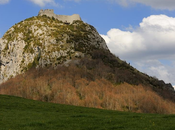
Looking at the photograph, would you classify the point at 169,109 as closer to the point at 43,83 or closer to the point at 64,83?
the point at 64,83

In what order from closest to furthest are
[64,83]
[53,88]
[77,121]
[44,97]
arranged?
[77,121]
[44,97]
[53,88]
[64,83]

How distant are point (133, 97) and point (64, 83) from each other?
206 feet

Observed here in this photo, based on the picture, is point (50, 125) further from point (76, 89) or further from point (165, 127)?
point (76, 89)

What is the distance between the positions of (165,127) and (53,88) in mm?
158378

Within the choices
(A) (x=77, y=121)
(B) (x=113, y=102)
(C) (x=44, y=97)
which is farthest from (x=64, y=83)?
(A) (x=77, y=121)

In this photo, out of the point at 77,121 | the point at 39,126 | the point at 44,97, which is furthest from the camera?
the point at 44,97

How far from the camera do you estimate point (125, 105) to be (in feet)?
532

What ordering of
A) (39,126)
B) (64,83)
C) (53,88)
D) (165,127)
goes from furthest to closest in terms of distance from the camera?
(64,83), (53,88), (39,126), (165,127)

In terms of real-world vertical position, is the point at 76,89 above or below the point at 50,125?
above

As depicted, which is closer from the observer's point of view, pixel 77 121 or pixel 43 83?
pixel 77 121

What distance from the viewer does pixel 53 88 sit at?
598ft

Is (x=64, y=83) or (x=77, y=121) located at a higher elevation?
(x=64, y=83)

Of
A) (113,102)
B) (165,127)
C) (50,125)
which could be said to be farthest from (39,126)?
(113,102)

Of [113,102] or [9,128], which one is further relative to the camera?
[113,102]
